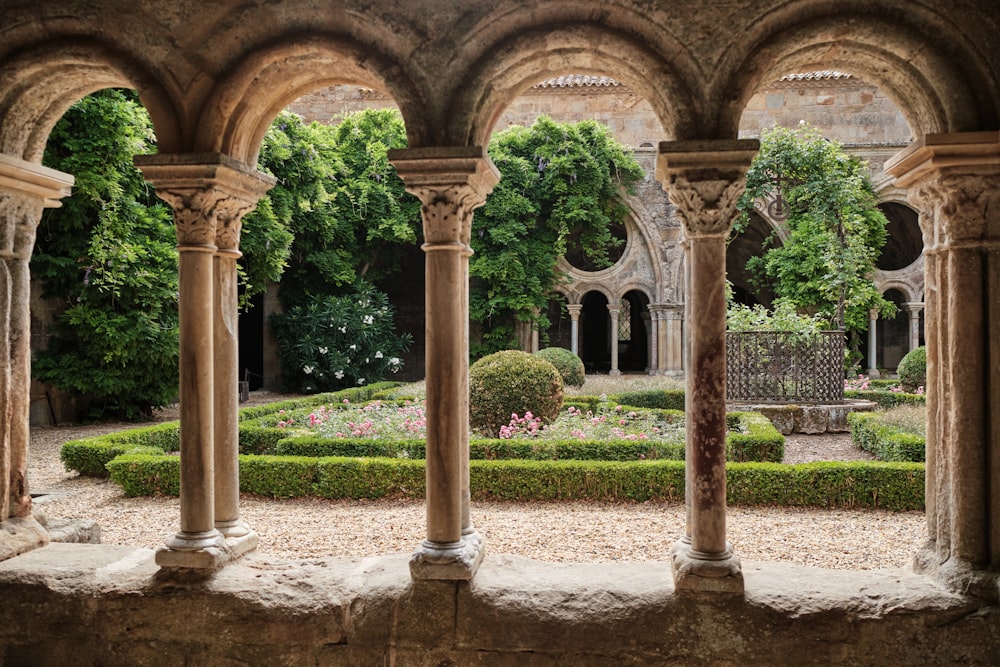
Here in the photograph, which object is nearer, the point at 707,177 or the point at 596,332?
the point at 707,177

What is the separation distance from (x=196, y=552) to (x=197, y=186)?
1739 millimetres

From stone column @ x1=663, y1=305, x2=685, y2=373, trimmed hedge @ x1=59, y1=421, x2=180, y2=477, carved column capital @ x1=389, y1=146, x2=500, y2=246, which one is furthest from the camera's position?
stone column @ x1=663, y1=305, x2=685, y2=373

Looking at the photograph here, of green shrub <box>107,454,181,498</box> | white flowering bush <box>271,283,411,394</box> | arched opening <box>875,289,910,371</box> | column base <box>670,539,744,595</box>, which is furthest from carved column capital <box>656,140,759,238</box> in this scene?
arched opening <box>875,289,910,371</box>

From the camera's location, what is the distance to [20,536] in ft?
11.8

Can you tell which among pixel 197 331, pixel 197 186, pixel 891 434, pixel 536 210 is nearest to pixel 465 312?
pixel 197 331

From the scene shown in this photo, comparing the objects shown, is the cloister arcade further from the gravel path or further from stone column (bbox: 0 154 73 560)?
the gravel path

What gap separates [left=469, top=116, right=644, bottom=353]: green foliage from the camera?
16688 millimetres

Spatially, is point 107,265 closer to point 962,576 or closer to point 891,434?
point 891,434

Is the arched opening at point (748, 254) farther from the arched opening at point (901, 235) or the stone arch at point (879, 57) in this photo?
the stone arch at point (879, 57)

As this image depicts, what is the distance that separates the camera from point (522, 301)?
16609 millimetres

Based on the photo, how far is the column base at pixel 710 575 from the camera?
297 centimetres

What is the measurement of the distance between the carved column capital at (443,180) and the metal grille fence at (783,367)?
328 inches

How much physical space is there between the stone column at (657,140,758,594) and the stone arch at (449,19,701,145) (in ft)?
0.66

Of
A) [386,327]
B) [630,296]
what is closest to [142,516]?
[386,327]
